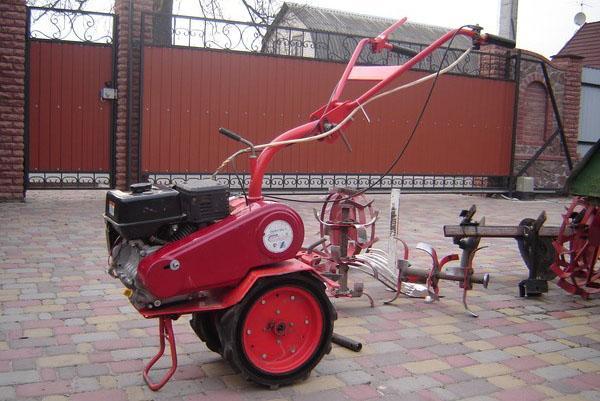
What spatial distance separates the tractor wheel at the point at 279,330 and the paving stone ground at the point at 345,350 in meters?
0.13

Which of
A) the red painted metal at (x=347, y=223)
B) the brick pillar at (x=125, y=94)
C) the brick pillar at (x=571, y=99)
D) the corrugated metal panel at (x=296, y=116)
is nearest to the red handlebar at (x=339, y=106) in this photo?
the red painted metal at (x=347, y=223)

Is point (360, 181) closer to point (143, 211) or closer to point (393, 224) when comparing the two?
point (393, 224)

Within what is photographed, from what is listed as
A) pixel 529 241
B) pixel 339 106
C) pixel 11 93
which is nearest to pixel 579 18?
pixel 11 93

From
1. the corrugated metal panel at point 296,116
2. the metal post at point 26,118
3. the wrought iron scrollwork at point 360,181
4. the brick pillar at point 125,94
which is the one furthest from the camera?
the wrought iron scrollwork at point 360,181

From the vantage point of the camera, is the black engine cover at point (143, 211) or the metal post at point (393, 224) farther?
the metal post at point (393, 224)

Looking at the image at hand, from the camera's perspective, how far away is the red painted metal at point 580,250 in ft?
19.4

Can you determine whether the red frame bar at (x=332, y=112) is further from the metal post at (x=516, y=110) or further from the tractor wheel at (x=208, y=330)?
the metal post at (x=516, y=110)

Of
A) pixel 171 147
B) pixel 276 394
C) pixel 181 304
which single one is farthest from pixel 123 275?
pixel 171 147

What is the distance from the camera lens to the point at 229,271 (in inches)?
143

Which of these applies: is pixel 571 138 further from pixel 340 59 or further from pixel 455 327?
pixel 455 327

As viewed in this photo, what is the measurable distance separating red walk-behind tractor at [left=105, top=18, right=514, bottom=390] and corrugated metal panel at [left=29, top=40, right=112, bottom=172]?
7255 millimetres

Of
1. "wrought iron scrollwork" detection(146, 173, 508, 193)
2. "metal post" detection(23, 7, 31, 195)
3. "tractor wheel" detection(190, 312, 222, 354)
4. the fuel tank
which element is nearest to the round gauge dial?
the fuel tank

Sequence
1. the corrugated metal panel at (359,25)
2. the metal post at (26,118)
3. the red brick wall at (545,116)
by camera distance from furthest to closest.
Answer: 1. the corrugated metal panel at (359,25)
2. the red brick wall at (545,116)
3. the metal post at (26,118)

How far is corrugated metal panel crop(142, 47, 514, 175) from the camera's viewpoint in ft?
36.5
